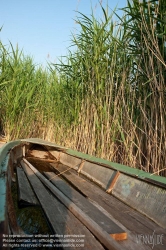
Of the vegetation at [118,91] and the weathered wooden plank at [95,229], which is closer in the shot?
the weathered wooden plank at [95,229]

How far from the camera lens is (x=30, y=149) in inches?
152

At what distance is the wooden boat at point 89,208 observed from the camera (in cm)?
115

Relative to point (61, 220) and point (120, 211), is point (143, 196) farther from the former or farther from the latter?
point (61, 220)

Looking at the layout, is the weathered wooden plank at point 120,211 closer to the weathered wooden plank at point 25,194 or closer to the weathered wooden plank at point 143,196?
the weathered wooden plank at point 143,196

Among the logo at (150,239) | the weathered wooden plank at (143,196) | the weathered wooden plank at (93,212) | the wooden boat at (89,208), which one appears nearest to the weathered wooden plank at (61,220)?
the wooden boat at (89,208)

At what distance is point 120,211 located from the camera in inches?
65.2

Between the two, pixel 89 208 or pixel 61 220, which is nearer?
pixel 61 220

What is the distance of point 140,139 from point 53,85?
7.84 ft

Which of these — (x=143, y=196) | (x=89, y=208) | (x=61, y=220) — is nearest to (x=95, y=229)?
(x=61, y=220)

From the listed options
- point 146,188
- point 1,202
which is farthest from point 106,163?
point 1,202

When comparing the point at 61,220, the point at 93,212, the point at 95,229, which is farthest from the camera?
the point at 93,212

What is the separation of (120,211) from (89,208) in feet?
0.66

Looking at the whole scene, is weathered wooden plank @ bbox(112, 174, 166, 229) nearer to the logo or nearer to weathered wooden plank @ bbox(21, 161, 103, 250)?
the logo

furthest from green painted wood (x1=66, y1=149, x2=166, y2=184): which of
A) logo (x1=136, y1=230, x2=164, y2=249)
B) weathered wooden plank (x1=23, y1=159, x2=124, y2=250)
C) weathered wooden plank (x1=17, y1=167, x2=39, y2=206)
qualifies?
weathered wooden plank (x1=17, y1=167, x2=39, y2=206)
